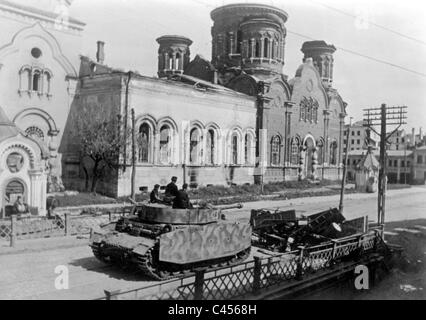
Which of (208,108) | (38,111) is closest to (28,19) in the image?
(38,111)

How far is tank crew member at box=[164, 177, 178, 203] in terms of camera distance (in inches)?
464

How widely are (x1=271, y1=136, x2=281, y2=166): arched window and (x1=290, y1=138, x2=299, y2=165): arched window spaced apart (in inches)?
83.8

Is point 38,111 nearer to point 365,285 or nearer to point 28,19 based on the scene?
point 28,19

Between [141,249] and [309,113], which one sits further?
[309,113]

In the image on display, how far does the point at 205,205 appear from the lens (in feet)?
39.1

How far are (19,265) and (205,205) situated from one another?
16.4ft

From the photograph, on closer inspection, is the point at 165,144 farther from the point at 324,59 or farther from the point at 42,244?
the point at 324,59

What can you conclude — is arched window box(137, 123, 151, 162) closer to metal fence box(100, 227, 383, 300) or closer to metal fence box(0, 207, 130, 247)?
metal fence box(0, 207, 130, 247)

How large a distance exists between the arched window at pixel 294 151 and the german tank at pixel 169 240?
27945 millimetres

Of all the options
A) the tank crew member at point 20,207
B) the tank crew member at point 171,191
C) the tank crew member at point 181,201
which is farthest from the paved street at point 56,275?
the tank crew member at point 20,207

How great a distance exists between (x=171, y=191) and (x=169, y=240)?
1991 millimetres

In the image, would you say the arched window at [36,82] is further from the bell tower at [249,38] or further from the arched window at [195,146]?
the bell tower at [249,38]

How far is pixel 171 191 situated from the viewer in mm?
11930

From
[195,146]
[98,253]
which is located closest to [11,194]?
[98,253]
